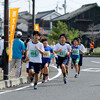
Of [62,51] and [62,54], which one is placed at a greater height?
[62,51]

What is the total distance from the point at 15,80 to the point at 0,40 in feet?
12.4

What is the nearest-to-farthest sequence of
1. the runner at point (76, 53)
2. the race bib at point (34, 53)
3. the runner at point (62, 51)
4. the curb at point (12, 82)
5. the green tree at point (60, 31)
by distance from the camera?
the race bib at point (34, 53)
the curb at point (12, 82)
the runner at point (62, 51)
the runner at point (76, 53)
the green tree at point (60, 31)

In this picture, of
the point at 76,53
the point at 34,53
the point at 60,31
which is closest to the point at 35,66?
the point at 34,53

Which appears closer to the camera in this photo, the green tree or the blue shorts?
the blue shorts

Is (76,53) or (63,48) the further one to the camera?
(76,53)

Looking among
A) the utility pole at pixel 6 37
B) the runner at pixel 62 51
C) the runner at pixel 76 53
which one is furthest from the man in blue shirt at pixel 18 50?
the runner at pixel 76 53

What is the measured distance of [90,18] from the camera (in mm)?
56094

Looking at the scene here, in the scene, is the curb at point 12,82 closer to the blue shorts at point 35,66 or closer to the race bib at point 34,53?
the blue shorts at point 35,66

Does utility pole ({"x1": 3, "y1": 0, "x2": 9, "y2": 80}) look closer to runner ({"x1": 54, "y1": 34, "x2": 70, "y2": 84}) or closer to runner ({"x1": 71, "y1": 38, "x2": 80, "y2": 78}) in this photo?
runner ({"x1": 54, "y1": 34, "x2": 70, "y2": 84})

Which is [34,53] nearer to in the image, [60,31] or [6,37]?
[6,37]

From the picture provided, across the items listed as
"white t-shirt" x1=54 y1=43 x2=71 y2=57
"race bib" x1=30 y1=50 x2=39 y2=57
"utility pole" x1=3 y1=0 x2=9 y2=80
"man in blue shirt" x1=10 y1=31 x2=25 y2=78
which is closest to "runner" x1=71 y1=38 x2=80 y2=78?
"white t-shirt" x1=54 y1=43 x2=71 y2=57

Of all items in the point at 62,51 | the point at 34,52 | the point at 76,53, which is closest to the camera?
the point at 34,52

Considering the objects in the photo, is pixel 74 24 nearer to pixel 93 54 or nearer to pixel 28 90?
pixel 93 54

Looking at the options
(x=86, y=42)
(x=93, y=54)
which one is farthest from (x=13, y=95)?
(x=86, y=42)
